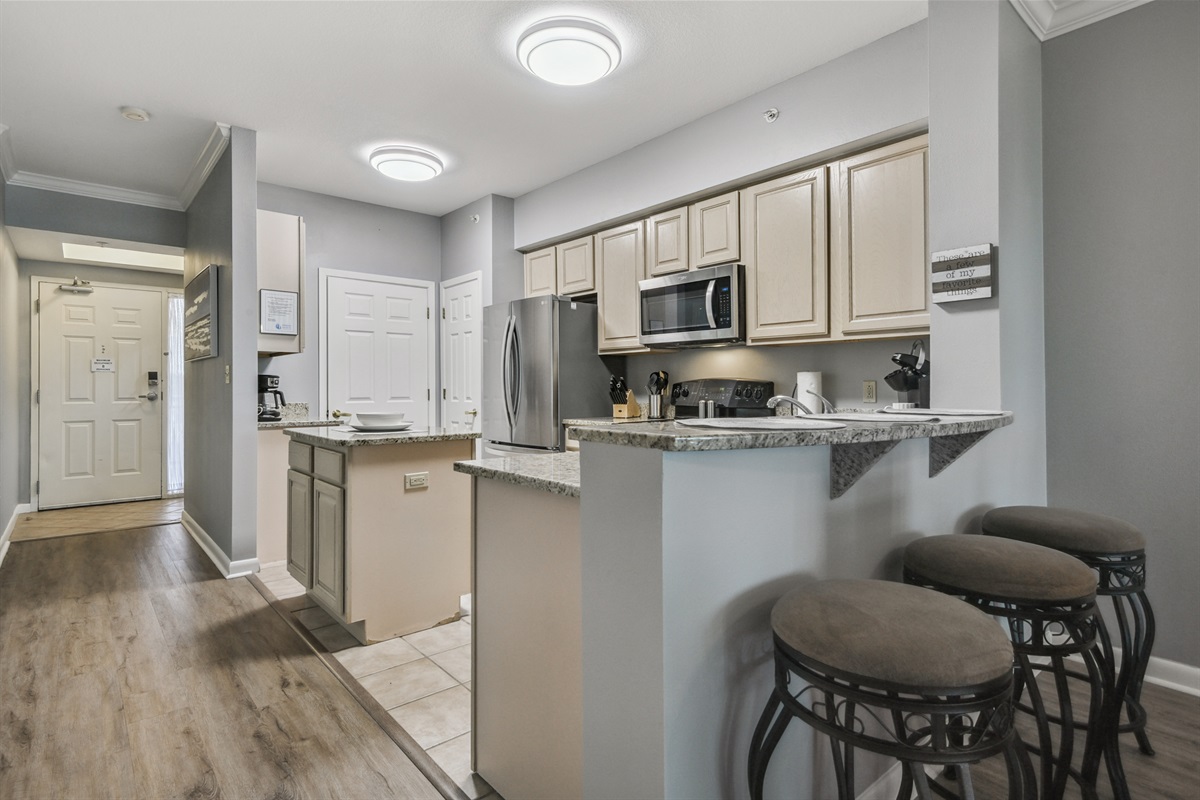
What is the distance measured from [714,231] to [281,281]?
286 centimetres

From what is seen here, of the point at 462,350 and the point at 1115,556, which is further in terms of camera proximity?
the point at 462,350

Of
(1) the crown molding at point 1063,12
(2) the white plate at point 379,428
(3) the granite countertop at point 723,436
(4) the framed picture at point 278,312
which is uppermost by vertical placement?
(1) the crown molding at point 1063,12

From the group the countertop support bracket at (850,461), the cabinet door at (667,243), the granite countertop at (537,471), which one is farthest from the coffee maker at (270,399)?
the countertop support bracket at (850,461)

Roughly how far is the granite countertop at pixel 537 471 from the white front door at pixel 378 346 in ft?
11.9

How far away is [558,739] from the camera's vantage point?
4.73ft

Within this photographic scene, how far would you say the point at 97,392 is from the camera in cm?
575

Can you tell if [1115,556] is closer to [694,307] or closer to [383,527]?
[694,307]

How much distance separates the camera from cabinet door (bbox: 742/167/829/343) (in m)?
3.00

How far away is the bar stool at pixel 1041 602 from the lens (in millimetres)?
1329

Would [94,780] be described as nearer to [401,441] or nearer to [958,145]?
[401,441]

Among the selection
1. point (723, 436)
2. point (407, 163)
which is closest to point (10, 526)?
point (407, 163)

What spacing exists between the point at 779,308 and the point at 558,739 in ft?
7.82

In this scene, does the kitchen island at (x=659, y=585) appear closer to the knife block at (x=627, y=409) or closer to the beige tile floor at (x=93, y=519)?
the knife block at (x=627, y=409)

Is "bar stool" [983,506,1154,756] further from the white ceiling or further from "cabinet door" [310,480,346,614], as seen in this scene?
"cabinet door" [310,480,346,614]
